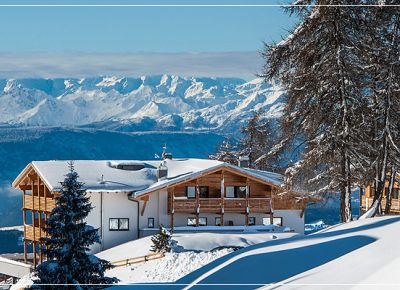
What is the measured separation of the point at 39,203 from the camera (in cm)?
4719

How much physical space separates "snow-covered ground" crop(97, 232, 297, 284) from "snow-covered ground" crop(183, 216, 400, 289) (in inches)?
369

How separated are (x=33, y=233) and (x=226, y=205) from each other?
437 inches

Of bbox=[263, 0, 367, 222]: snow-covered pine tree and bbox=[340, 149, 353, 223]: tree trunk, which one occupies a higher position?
bbox=[263, 0, 367, 222]: snow-covered pine tree

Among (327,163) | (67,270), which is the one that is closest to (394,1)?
(327,163)

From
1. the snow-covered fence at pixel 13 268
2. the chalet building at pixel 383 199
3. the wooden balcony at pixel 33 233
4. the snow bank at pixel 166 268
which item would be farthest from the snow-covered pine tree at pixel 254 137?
the snow bank at pixel 166 268

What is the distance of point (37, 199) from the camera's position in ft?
157

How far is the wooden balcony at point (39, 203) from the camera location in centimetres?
4519

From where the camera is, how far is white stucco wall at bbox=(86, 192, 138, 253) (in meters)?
43.9

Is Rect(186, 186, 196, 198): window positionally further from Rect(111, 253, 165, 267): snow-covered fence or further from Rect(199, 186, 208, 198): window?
Rect(111, 253, 165, 267): snow-covered fence

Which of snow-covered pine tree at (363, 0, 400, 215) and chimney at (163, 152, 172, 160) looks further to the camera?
chimney at (163, 152, 172, 160)

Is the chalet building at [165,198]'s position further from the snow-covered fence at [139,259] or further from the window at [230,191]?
the snow-covered fence at [139,259]

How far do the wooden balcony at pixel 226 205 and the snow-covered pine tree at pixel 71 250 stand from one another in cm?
2110

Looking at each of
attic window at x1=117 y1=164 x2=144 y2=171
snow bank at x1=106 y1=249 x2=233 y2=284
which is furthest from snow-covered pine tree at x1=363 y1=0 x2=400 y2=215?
attic window at x1=117 y1=164 x2=144 y2=171

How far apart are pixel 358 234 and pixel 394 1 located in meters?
8.98
